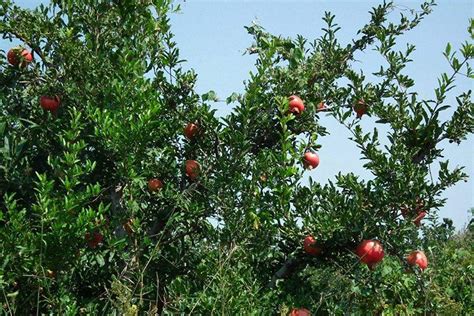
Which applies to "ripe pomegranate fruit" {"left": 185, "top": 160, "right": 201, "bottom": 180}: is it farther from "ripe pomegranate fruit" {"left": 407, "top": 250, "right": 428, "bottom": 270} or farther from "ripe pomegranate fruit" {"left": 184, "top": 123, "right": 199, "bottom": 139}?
"ripe pomegranate fruit" {"left": 407, "top": 250, "right": 428, "bottom": 270}

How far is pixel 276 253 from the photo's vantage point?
4.25 metres

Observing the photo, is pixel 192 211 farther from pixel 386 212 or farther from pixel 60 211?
pixel 386 212

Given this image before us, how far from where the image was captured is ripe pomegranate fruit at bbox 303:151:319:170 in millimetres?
4165

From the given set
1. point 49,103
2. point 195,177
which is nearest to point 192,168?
point 195,177

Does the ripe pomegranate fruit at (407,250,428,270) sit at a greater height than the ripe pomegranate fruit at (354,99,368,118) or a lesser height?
→ lesser

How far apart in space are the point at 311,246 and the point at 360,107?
0.95m

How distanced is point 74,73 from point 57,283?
4.20 feet

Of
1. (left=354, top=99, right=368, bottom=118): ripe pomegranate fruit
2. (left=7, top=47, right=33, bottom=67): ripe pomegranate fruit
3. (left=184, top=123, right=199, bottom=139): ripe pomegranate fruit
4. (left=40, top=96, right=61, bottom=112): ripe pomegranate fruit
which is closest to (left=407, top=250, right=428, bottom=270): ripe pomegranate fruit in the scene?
(left=354, top=99, right=368, bottom=118): ripe pomegranate fruit

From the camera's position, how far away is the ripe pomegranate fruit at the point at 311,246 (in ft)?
12.9

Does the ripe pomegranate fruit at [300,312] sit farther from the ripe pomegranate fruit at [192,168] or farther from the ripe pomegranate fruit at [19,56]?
the ripe pomegranate fruit at [19,56]

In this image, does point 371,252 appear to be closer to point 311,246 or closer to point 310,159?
point 311,246

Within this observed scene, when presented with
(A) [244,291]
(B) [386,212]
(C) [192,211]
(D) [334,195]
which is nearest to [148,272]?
(C) [192,211]

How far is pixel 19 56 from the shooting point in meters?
4.17

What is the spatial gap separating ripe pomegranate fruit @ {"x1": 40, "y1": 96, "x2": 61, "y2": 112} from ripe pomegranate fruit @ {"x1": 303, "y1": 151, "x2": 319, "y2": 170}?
5.07 ft
